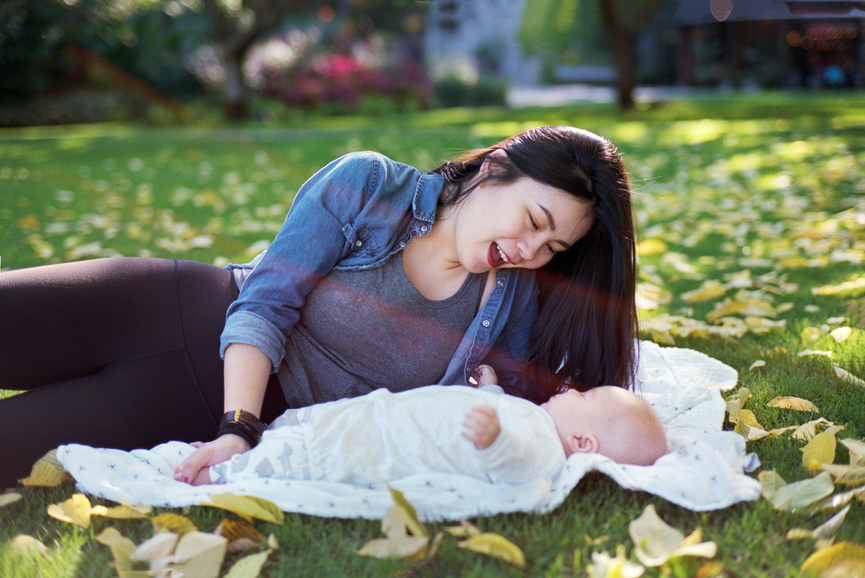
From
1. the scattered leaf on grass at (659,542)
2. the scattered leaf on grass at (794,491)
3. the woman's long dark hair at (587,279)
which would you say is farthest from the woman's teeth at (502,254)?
the scattered leaf on grass at (794,491)

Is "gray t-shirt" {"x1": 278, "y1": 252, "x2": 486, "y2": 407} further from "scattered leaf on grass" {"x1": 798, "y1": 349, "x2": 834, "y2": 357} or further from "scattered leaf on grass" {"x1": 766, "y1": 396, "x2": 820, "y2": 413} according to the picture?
"scattered leaf on grass" {"x1": 798, "y1": 349, "x2": 834, "y2": 357}

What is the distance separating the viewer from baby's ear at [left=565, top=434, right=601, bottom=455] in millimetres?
1811

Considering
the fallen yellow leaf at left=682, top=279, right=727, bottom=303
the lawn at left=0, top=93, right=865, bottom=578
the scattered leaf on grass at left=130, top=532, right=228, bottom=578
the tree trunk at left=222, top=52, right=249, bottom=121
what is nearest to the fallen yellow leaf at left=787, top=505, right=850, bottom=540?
the lawn at left=0, top=93, right=865, bottom=578

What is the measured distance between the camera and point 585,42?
35.4 m

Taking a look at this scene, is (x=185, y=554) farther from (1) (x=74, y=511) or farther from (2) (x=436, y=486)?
(2) (x=436, y=486)

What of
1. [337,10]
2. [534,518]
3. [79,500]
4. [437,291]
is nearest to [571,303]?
[437,291]

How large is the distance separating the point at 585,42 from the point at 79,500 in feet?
122

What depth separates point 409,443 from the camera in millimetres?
1716

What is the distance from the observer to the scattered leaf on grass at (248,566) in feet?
4.72

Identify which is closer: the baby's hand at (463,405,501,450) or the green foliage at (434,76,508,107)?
the baby's hand at (463,405,501,450)

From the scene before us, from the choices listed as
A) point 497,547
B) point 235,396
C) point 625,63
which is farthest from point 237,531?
point 625,63

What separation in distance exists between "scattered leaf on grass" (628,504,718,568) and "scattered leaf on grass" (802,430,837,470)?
49 cm

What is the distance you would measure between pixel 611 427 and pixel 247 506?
0.93 m

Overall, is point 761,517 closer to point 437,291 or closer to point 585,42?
point 437,291
